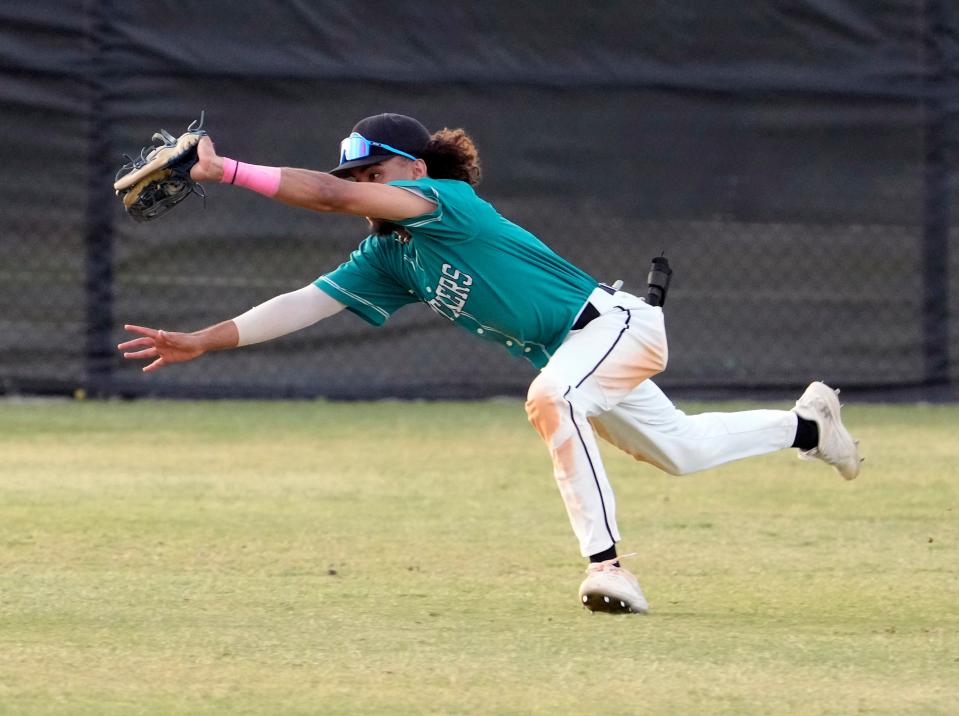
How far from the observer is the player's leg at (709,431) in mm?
5562

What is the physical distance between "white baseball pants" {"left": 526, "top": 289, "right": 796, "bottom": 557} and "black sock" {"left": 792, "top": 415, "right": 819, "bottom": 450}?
0.08ft

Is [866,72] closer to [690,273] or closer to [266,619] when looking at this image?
[690,273]

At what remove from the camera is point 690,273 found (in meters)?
10.4

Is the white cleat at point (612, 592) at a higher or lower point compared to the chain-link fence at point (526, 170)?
lower

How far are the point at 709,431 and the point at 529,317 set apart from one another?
0.74 metres

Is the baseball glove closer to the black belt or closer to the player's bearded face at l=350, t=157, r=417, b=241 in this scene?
the player's bearded face at l=350, t=157, r=417, b=241

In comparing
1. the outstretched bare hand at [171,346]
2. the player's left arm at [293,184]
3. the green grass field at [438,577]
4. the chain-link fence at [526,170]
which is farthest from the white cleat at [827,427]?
the chain-link fence at [526,170]

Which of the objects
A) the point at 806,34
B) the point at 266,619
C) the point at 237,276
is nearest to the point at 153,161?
the point at 266,619

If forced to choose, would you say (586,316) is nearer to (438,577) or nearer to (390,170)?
(390,170)

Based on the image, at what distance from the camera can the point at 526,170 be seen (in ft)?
33.8

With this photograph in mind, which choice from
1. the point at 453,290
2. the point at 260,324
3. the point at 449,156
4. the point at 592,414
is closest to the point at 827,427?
the point at 592,414

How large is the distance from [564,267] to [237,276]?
16.6 ft

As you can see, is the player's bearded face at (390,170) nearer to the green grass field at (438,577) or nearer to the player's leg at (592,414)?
the player's leg at (592,414)

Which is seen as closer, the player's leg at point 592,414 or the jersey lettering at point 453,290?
the player's leg at point 592,414
